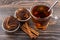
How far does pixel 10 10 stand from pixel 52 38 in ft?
1.04

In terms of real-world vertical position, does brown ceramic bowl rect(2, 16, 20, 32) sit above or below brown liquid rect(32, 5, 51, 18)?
below

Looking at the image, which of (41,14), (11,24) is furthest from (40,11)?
(11,24)

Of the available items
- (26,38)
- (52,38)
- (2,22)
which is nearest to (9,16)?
(2,22)

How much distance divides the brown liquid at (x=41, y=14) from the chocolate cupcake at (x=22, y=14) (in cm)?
5

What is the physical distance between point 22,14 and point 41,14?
0.38 ft

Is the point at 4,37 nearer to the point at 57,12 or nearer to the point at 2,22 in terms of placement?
the point at 2,22

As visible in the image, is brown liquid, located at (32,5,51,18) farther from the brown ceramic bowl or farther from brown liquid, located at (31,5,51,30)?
the brown ceramic bowl

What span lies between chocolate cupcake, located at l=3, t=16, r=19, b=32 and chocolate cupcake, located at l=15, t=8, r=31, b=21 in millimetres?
32

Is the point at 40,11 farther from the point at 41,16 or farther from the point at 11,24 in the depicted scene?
the point at 11,24

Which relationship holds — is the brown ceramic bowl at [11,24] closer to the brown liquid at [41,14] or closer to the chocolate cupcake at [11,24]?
the chocolate cupcake at [11,24]

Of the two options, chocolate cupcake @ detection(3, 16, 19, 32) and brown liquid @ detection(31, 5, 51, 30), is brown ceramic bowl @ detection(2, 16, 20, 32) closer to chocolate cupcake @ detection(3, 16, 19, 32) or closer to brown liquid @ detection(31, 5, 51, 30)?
chocolate cupcake @ detection(3, 16, 19, 32)

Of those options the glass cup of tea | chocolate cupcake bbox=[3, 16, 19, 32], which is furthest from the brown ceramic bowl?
the glass cup of tea

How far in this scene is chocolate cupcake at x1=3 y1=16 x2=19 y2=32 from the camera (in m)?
0.92

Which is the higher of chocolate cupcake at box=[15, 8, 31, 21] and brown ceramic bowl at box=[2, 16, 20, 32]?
chocolate cupcake at box=[15, 8, 31, 21]
